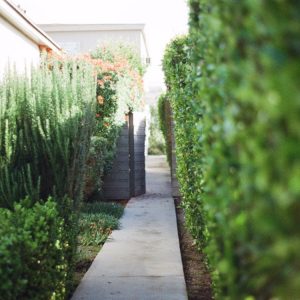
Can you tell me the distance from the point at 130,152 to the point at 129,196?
104 centimetres

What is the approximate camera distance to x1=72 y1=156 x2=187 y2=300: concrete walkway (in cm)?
450

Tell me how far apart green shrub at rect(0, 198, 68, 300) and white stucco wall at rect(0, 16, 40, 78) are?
4677 mm

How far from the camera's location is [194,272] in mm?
5609

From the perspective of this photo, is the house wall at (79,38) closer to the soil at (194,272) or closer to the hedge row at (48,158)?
the soil at (194,272)

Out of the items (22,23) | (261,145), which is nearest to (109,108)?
(22,23)

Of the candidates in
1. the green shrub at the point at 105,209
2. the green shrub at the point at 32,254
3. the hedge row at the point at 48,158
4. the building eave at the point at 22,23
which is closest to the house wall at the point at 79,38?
the building eave at the point at 22,23

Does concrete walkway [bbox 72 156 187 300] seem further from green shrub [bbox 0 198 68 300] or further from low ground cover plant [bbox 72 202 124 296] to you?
green shrub [bbox 0 198 68 300]

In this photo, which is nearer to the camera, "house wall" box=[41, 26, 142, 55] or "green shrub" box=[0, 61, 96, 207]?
"green shrub" box=[0, 61, 96, 207]

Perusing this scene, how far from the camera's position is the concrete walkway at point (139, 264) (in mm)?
4500

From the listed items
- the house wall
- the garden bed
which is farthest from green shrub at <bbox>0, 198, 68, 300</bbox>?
the house wall

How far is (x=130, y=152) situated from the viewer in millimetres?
11078

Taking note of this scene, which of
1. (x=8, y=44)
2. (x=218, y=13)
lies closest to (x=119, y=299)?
(x=218, y=13)

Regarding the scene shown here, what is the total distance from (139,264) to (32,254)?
2.30 m

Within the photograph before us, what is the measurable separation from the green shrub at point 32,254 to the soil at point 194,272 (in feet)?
4.91
